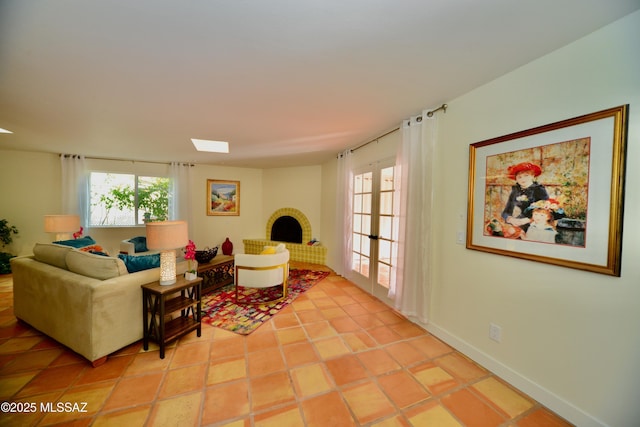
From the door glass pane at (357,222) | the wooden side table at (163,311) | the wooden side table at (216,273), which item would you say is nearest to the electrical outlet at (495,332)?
the door glass pane at (357,222)

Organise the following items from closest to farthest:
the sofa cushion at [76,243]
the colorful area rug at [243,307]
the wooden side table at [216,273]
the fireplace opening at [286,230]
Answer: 1. the colorful area rug at [243,307]
2. the sofa cushion at [76,243]
3. the wooden side table at [216,273]
4. the fireplace opening at [286,230]

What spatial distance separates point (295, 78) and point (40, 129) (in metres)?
3.82

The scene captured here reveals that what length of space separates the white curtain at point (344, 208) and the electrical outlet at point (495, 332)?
233 centimetres

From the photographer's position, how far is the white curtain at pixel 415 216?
2371mm

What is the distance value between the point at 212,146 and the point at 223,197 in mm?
1932

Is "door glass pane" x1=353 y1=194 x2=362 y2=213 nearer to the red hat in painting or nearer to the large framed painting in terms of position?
the large framed painting

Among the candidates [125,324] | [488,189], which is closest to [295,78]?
[488,189]

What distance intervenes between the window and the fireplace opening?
2.56 m

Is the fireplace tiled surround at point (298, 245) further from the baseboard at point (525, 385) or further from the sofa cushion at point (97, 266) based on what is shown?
the sofa cushion at point (97, 266)

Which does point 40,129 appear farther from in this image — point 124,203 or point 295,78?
point 295,78

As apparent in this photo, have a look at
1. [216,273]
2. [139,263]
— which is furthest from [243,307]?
[139,263]

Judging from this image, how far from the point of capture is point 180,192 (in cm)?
520

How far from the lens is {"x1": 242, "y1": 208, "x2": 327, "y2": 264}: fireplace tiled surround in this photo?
5.11 m

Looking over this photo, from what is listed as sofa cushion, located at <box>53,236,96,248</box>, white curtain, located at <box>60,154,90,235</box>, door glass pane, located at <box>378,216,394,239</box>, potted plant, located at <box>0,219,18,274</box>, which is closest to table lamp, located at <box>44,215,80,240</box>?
sofa cushion, located at <box>53,236,96,248</box>
